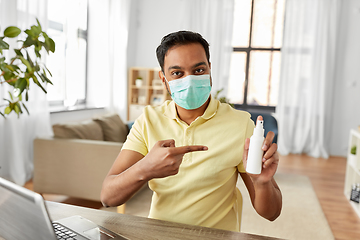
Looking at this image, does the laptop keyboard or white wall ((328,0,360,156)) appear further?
white wall ((328,0,360,156))

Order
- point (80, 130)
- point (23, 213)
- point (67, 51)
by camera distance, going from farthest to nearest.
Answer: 1. point (67, 51)
2. point (80, 130)
3. point (23, 213)

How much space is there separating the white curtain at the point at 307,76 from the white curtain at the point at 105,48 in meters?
2.72

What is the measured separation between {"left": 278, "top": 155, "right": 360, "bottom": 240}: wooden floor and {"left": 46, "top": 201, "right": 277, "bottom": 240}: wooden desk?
6.51ft

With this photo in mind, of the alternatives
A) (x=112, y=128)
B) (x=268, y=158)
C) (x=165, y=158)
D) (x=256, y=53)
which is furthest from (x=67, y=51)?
(x=268, y=158)

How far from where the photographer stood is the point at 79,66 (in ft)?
15.7

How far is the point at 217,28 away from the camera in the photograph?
5.52 meters

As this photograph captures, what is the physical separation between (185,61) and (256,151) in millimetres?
439

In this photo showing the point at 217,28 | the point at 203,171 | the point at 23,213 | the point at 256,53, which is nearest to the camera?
the point at 23,213

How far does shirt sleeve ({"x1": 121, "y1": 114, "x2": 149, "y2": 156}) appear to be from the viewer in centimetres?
106

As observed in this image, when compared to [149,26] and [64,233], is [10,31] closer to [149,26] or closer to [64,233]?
[64,233]

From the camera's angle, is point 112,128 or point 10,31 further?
point 112,128

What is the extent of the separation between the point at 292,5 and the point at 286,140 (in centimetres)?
221

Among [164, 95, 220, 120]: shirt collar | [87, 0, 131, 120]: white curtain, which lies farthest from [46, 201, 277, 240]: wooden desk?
[87, 0, 131, 120]: white curtain

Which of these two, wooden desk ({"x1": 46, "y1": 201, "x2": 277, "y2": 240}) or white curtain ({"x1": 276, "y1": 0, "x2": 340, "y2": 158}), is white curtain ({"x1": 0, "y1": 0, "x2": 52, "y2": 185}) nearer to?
wooden desk ({"x1": 46, "y1": 201, "x2": 277, "y2": 240})
